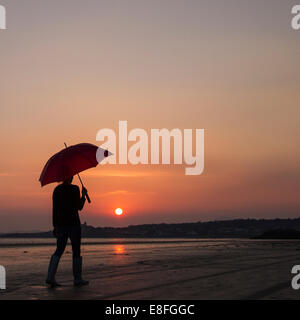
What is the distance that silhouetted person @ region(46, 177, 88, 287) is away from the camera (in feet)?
32.7

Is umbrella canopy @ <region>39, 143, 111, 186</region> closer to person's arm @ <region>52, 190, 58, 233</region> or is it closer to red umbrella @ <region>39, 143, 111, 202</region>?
red umbrella @ <region>39, 143, 111, 202</region>

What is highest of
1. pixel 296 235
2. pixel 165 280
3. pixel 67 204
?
pixel 67 204

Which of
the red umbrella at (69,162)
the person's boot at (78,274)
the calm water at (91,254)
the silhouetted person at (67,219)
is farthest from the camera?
the calm water at (91,254)

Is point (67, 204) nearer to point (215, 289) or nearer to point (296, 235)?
point (215, 289)

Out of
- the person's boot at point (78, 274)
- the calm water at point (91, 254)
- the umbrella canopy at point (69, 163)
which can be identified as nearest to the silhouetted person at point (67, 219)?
the person's boot at point (78, 274)

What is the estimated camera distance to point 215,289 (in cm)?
882

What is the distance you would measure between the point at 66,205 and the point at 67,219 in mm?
265

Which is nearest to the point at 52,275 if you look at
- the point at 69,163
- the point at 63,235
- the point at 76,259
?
the point at 76,259

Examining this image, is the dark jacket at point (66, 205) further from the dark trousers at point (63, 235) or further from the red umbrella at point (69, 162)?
the red umbrella at point (69, 162)

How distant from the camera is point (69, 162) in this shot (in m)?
10.2

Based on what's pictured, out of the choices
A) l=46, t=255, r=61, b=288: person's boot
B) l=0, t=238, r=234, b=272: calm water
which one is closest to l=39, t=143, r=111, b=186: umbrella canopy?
l=46, t=255, r=61, b=288: person's boot

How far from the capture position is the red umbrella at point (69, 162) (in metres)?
10.1
